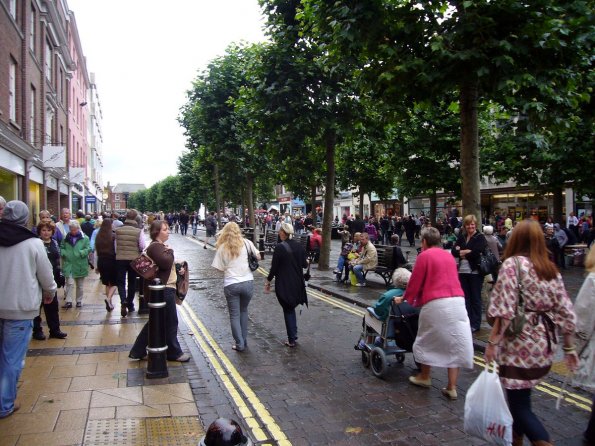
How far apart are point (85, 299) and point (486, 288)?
8.51m

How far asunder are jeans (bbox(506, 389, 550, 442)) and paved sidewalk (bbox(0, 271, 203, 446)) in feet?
8.15

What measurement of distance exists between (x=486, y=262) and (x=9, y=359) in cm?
619

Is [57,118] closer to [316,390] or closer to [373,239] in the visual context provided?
[373,239]

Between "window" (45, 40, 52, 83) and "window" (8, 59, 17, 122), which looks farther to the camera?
"window" (45, 40, 52, 83)

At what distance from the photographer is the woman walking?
9.18 meters

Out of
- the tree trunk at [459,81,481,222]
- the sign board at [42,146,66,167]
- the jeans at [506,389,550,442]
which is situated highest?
the sign board at [42,146,66,167]

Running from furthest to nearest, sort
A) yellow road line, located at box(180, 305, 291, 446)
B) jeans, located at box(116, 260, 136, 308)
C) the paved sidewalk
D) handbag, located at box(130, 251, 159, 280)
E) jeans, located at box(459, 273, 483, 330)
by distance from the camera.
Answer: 1. jeans, located at box(116, 260, 136, 308)
2. jeans, located at box(459, 273, 483, 330)
3. handbag, located at box(130, 251, 159, 280)
4. yellow road line, located at box(180, 305, 291, 446)
5. the paved sidewalk

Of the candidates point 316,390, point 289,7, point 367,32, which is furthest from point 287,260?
point 289,7

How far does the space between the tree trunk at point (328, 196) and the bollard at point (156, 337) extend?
1063 centimetres

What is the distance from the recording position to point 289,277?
695 centimetres

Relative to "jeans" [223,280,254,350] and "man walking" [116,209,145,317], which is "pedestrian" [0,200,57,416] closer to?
"jeans" [223,280,254,350]

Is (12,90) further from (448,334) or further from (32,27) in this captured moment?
(448,334)

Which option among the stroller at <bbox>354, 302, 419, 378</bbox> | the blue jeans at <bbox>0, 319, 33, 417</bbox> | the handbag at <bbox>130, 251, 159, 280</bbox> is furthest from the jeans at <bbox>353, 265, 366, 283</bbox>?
the blue jeans at <bbox>0, 319, 33, 417</bbox>

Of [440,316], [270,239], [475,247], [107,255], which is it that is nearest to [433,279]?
[440,316]
